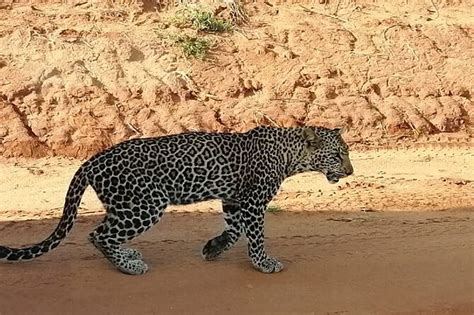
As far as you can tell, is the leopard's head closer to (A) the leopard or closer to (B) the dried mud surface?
(A) the leopard

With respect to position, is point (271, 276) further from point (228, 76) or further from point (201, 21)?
point (201, 21)

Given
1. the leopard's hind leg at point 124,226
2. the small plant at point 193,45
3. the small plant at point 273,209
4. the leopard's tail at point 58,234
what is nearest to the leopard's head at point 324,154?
the leopard's hind leg at point 124,226

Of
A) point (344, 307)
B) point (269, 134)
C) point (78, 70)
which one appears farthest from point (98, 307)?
point (78, 70)

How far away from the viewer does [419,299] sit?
23.9 ft

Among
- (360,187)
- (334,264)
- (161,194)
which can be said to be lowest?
(360,187)

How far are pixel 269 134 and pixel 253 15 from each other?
835cm

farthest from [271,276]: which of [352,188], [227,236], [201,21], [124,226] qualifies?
[201,21]

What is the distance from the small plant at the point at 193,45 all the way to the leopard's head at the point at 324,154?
6710mm

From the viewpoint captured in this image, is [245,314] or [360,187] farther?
[360,187]

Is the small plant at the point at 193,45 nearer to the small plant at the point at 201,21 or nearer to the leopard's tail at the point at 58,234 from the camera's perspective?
the small plant at the point at 201,21

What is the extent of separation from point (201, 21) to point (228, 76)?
135 centimetres

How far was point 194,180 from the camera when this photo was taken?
316 inches

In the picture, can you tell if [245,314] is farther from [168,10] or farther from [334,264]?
[168,10]

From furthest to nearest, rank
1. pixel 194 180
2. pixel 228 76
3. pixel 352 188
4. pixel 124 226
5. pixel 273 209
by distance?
1. pixel 228 76
2. pixel 352 188
3. pixel 273 209
4. pixel 194 180
5. pixel 124 226
